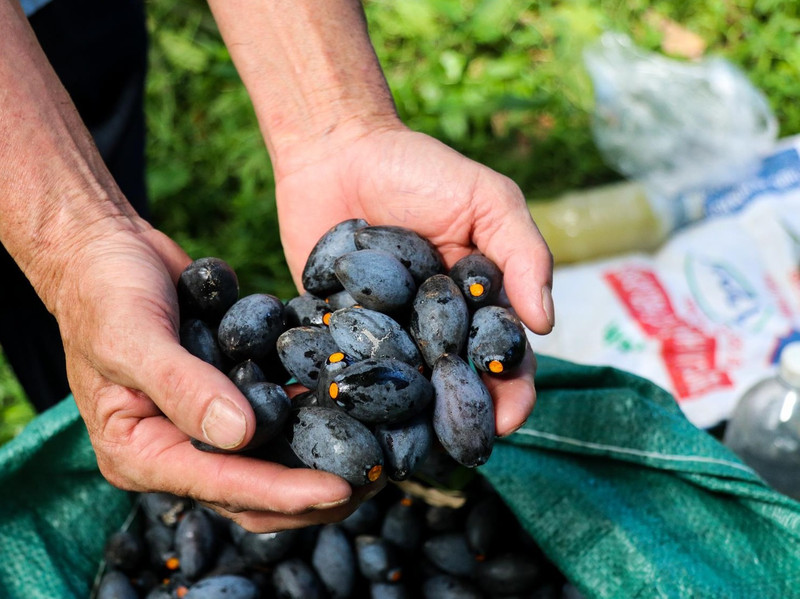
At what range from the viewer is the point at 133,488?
135 cm

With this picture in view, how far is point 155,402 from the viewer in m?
1.20

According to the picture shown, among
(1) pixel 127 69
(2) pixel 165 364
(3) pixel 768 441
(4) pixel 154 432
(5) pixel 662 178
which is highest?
(1) pixel 127 69

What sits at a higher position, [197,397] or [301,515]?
[197,397]

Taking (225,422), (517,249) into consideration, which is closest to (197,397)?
(225,422)

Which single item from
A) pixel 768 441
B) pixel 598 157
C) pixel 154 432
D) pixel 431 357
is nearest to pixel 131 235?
pixel 154 432

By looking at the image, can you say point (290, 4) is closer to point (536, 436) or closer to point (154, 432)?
point (154, 432)

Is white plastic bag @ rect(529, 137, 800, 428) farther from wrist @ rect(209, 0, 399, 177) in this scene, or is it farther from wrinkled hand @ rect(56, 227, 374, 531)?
wrinkled hand @ rect(56, 227, 374, 531)

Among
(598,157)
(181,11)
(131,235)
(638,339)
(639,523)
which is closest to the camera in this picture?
(131,235)

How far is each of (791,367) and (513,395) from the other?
0.97 m

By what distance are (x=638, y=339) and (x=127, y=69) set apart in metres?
1.85

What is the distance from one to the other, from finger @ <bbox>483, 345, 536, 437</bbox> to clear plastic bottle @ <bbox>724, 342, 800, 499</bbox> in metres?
1.02

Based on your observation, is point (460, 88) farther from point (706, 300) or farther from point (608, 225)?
point (706, 300)

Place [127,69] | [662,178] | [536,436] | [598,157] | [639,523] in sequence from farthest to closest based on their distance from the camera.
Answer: [598,157], [662,178], [127,69], [536,436], [639,523]

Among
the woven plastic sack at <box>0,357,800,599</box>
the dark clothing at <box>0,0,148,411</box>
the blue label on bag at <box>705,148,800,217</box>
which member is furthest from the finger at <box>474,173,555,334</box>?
the blue label on bag at <box>705,148,800,217</box>
